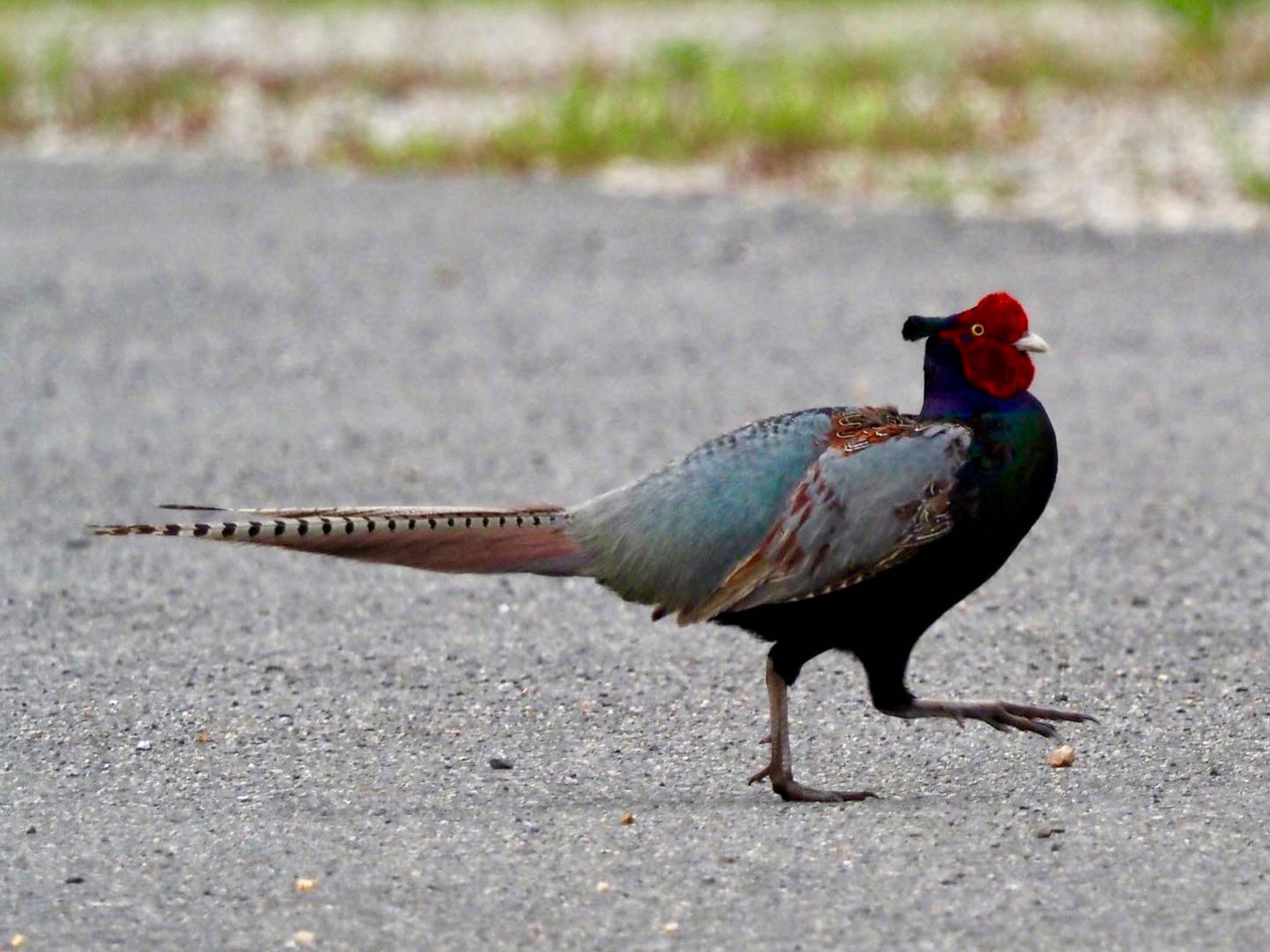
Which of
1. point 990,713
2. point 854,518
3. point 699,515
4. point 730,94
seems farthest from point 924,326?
point 730,94

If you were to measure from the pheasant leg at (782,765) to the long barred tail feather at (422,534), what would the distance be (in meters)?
0.44

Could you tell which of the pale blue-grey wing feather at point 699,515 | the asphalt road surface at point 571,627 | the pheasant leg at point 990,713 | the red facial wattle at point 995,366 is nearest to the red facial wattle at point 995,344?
the red facial wattle at point 995,366

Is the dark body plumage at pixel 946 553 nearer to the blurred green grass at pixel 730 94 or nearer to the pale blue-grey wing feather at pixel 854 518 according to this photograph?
the pale blue-grey wing feather at pixel 854 518

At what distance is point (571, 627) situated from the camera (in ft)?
19.2

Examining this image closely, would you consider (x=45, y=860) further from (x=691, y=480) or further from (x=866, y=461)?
(x=866, y=461)

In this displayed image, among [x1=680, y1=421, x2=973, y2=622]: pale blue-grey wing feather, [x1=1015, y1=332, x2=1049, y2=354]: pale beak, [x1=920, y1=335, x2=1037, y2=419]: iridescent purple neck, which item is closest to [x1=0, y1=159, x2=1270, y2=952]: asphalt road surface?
[x1=680, y1=421, x2=973, y2=622]: pale blue-grey wing feather

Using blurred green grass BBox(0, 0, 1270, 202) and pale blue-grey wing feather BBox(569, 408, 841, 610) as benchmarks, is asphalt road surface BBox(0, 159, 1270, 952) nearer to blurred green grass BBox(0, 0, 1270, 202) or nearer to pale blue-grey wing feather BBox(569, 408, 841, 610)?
pale blue-grey wing feather BBox(569, 408, 841, 610)

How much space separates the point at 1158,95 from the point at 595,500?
10.1 meters

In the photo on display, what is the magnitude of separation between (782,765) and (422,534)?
82 cm

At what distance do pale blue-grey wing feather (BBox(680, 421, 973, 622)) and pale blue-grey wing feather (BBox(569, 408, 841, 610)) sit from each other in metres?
0.03

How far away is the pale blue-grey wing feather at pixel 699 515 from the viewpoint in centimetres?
435

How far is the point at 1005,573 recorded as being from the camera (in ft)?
20.5

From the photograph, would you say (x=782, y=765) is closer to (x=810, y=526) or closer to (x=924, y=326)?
(x=810, y=526)

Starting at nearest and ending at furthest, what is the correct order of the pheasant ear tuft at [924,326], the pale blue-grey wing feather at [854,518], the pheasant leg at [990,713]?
the pale blue-grey wing feather at [854,518] → the pheasant ear tuft at [924,326] → the pheasant leg at [990,713]
